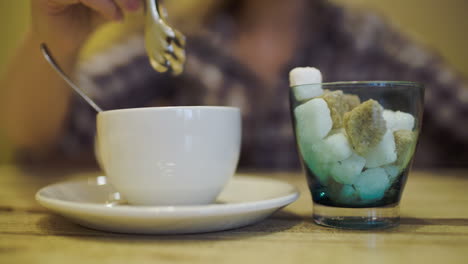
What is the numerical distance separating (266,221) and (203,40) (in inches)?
42.3

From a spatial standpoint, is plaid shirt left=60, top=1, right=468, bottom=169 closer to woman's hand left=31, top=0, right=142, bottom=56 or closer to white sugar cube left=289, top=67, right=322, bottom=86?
woman's hand left=31, top=0, right=142, bottom=56

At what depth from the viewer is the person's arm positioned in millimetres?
620

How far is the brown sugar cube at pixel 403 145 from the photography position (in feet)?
1.15

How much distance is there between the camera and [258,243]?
31 cm

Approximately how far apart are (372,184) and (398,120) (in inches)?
2.3

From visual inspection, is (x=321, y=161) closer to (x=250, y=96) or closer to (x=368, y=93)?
(x=368, y=93)

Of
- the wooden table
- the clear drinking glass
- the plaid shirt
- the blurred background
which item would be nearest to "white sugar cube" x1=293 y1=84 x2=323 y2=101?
the clear drinking glass

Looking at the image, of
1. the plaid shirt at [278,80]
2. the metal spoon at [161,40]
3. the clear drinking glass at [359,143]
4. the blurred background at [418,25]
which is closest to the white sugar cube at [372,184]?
the clear drinking glass at [359,143]

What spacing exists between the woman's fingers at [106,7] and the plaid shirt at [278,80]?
767 mm

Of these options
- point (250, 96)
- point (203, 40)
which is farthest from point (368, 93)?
point (203, 40)

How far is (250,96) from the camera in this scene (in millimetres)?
1330

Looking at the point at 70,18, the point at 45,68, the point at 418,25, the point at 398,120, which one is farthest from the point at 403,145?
the point at 418,25

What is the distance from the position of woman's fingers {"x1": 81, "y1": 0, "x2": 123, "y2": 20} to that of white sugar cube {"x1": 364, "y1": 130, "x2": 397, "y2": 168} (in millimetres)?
383

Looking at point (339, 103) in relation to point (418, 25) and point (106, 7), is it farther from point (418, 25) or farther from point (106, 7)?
point (418, 25)
